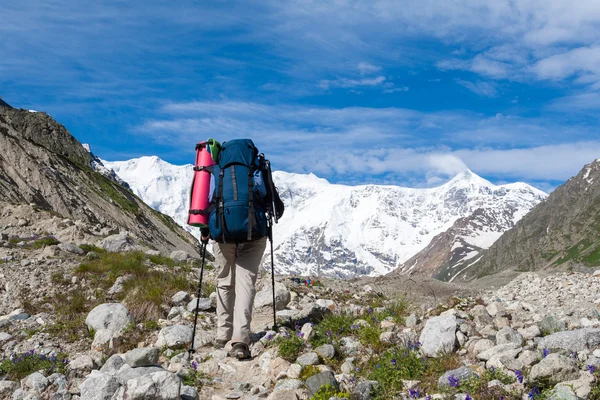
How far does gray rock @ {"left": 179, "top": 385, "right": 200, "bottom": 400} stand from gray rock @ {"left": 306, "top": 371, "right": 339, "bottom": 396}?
135 centimetres

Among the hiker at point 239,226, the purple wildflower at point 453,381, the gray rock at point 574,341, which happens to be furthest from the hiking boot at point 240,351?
the gray rock at point 574,341

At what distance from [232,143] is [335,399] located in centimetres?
417

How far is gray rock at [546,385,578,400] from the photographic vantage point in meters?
4.68

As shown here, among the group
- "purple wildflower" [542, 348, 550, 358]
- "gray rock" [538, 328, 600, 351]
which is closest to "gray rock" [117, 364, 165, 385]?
Answer: "purple wildflower" [542, 348, 550, 358]

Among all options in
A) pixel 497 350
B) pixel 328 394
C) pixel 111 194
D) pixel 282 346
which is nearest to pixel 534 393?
pixel 497 350

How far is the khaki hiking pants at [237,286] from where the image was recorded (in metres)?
7.82

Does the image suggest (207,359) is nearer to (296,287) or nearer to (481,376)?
(481,376)

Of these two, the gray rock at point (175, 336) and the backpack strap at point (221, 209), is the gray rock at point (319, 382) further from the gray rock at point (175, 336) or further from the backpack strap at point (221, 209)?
the gray rock at point (175, 336)

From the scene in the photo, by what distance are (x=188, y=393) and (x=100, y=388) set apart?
3.37 feet

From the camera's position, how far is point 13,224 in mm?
20438

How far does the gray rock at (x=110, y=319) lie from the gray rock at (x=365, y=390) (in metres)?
4.79

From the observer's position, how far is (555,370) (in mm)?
5090

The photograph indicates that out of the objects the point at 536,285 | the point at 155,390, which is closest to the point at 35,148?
the point at 536,285

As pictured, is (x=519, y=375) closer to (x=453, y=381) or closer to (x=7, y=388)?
(x=453, y=381)
